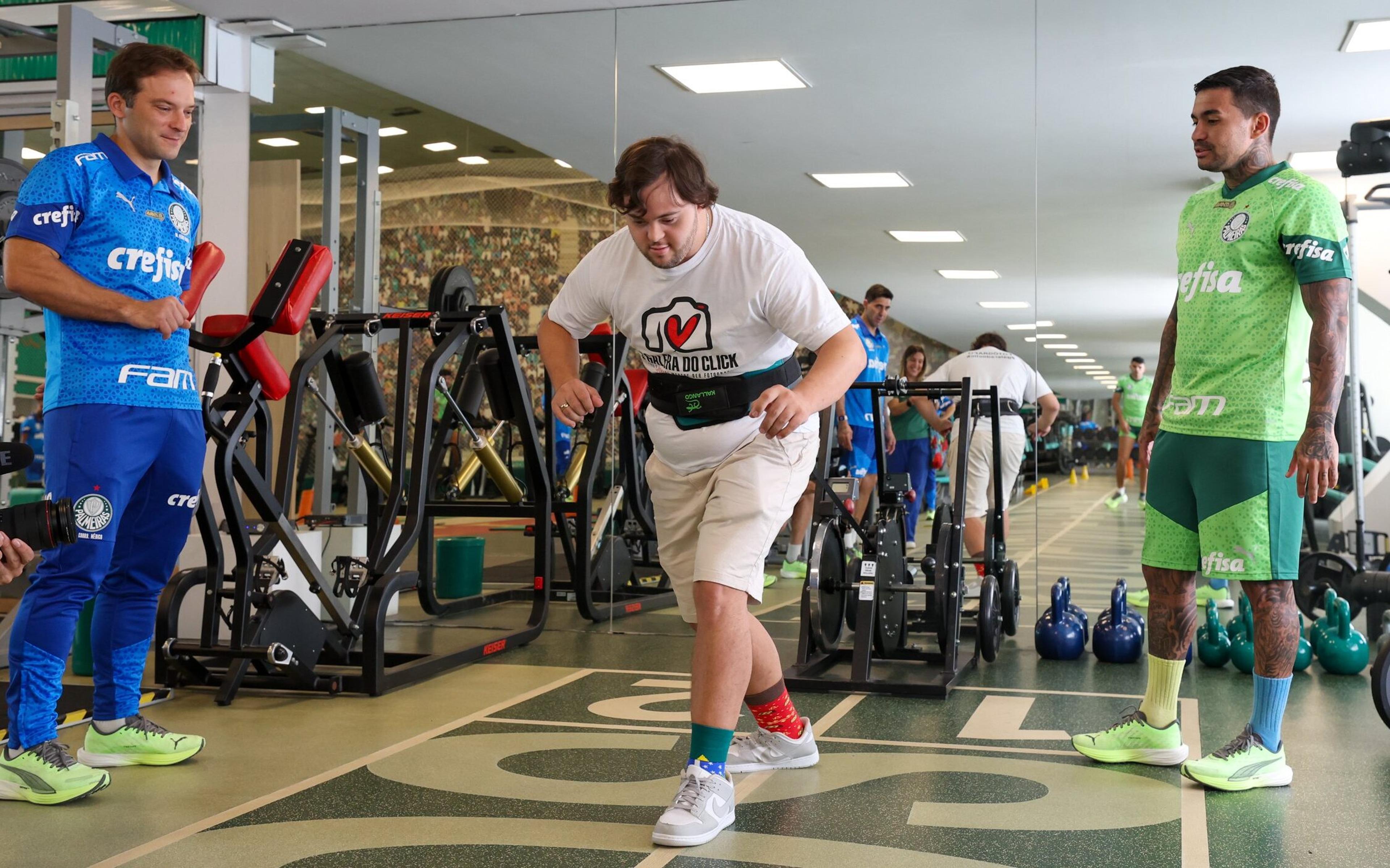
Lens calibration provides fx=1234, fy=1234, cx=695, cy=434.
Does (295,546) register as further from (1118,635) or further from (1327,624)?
(1327,624)

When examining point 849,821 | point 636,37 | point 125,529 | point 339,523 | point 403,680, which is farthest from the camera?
point 636,37

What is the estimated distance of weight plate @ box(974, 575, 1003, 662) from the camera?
4.76 metres

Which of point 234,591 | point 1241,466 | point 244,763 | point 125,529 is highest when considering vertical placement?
point 1241,466

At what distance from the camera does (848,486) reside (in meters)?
4.68

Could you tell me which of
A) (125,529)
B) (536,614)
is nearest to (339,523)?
(536,614)

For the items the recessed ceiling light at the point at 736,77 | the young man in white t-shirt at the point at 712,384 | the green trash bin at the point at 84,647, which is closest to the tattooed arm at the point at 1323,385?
the young man in white t-shirt at the point at 712,384

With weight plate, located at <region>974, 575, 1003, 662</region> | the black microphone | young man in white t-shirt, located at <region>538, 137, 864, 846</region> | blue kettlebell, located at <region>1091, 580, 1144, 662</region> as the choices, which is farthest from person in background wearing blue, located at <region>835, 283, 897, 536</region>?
the black microphone

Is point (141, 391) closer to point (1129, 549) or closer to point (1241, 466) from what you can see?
point (1241, 466)

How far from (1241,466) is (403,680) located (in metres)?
2.79

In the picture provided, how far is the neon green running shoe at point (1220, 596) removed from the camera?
5.74 m

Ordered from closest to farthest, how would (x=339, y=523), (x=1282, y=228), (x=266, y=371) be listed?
(x=1282, y=228) → (x=266, y=371) → (x=339, y=523)

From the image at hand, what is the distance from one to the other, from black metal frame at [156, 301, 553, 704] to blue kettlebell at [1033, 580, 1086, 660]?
219cm

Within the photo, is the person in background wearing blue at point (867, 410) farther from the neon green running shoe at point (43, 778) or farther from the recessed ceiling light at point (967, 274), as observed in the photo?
the neon green running shoe at point (43, 778)

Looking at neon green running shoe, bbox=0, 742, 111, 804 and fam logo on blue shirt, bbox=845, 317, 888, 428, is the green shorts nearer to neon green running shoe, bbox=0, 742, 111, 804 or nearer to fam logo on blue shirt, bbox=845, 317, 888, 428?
fam logo on blue shirt, bbox=845, 317, 888, 428
